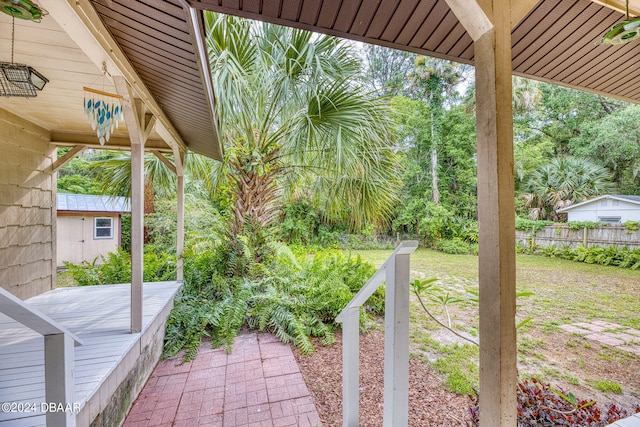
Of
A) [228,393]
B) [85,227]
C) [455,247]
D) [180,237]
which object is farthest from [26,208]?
[455,247]

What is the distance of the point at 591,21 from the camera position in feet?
5.28

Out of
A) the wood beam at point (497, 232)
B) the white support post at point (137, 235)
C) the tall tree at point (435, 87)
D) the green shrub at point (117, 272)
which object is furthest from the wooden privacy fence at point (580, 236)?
the white support post at point (137, 235)

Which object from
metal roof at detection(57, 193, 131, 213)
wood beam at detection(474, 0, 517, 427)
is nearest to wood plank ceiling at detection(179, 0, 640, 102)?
wood beam at detection(474, 0, 517, 427)

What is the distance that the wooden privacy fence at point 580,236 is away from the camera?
8.45m

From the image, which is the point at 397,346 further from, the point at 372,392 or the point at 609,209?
the point at 609,209

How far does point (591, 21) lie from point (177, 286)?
4823mm

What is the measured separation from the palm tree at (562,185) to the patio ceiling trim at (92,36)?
14704mm

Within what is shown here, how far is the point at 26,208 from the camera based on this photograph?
11.7 ft

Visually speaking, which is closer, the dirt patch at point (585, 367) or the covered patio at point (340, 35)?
the covered patio at point (340, 35)

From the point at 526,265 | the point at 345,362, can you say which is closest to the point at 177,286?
the point at 345,362

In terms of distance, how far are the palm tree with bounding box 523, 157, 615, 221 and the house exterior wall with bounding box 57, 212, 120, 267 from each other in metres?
16.7

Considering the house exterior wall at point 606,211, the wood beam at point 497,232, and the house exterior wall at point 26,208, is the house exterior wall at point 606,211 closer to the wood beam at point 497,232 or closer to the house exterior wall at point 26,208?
the wood beam at point 497,232

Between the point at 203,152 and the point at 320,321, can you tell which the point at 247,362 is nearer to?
the point at 320,321

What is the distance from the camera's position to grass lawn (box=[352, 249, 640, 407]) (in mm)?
2658
